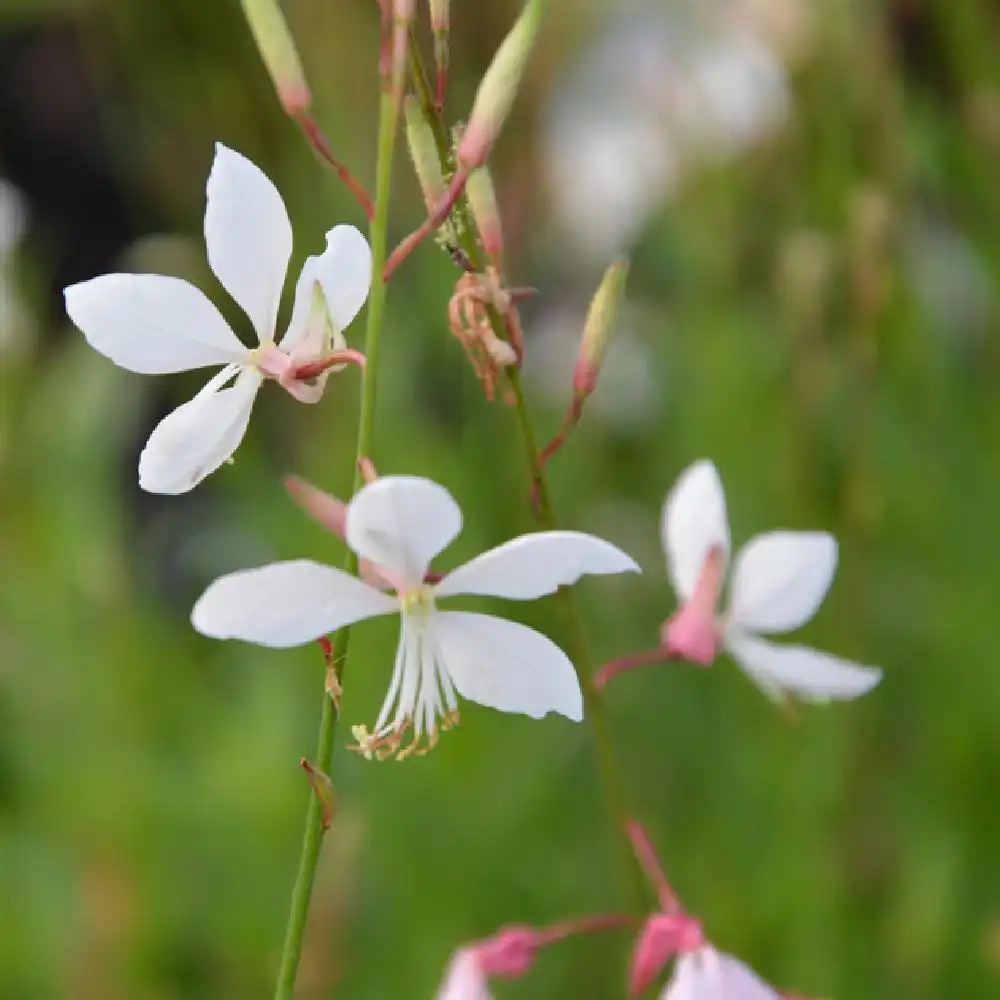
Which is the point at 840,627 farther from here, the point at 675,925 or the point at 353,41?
the point at 353,41

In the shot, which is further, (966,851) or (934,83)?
(934,83)

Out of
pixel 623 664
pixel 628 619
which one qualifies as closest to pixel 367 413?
pixel 623 664

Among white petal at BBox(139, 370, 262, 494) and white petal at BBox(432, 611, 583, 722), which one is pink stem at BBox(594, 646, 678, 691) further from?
white petal at BBox(139, 370, 262, 494)

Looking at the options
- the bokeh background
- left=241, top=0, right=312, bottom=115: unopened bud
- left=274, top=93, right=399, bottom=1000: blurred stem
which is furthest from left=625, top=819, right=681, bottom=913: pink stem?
the bokeh background

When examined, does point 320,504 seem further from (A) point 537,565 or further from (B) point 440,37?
(B) point 440,37

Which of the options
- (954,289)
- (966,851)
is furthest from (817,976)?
(954,289)
